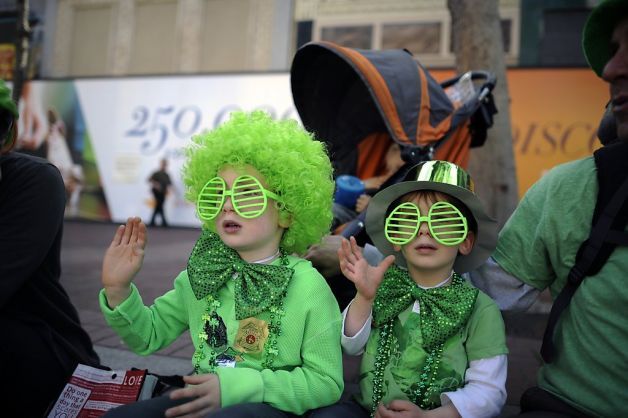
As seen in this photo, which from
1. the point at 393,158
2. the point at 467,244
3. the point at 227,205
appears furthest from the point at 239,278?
the point at 393,158

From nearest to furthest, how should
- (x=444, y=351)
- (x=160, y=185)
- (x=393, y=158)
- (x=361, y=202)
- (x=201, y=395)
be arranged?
1. (x=201, y=395)
2. (x=444, y=351)
3. (x=361, y=202)
4. (x=393, y=158)
5. (x=160, y=185)

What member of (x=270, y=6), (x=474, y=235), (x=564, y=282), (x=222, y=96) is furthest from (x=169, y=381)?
(x=270, y=6)

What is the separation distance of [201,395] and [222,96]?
11699mm

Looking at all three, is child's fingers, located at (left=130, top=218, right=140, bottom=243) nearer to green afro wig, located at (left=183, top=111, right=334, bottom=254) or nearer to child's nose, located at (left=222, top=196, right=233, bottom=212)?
green afro wig, located at (left=183, top=111, right=334, bottom=254)

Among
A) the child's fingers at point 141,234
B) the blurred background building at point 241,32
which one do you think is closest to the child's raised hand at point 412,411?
the child's fingers at point 141,234

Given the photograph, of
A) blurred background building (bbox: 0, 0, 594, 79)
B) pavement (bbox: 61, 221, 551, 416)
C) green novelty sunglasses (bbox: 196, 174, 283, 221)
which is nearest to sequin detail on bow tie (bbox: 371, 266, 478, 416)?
green novelty sunglasses (bbox: 196, 174, 283, 221)

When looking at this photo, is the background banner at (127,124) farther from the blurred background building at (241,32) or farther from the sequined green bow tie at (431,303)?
the sequined green bow tie at (431,303)

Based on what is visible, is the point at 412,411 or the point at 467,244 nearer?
the point at 412,411

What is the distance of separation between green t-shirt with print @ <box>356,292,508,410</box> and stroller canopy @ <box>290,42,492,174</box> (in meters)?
1.06

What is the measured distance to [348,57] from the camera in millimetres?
2768

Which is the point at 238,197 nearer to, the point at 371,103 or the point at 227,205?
the point at 227,205

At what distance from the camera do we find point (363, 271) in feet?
5.57

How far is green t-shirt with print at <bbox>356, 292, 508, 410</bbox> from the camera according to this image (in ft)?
5.71

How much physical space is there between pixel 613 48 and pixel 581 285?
75 centimetres
